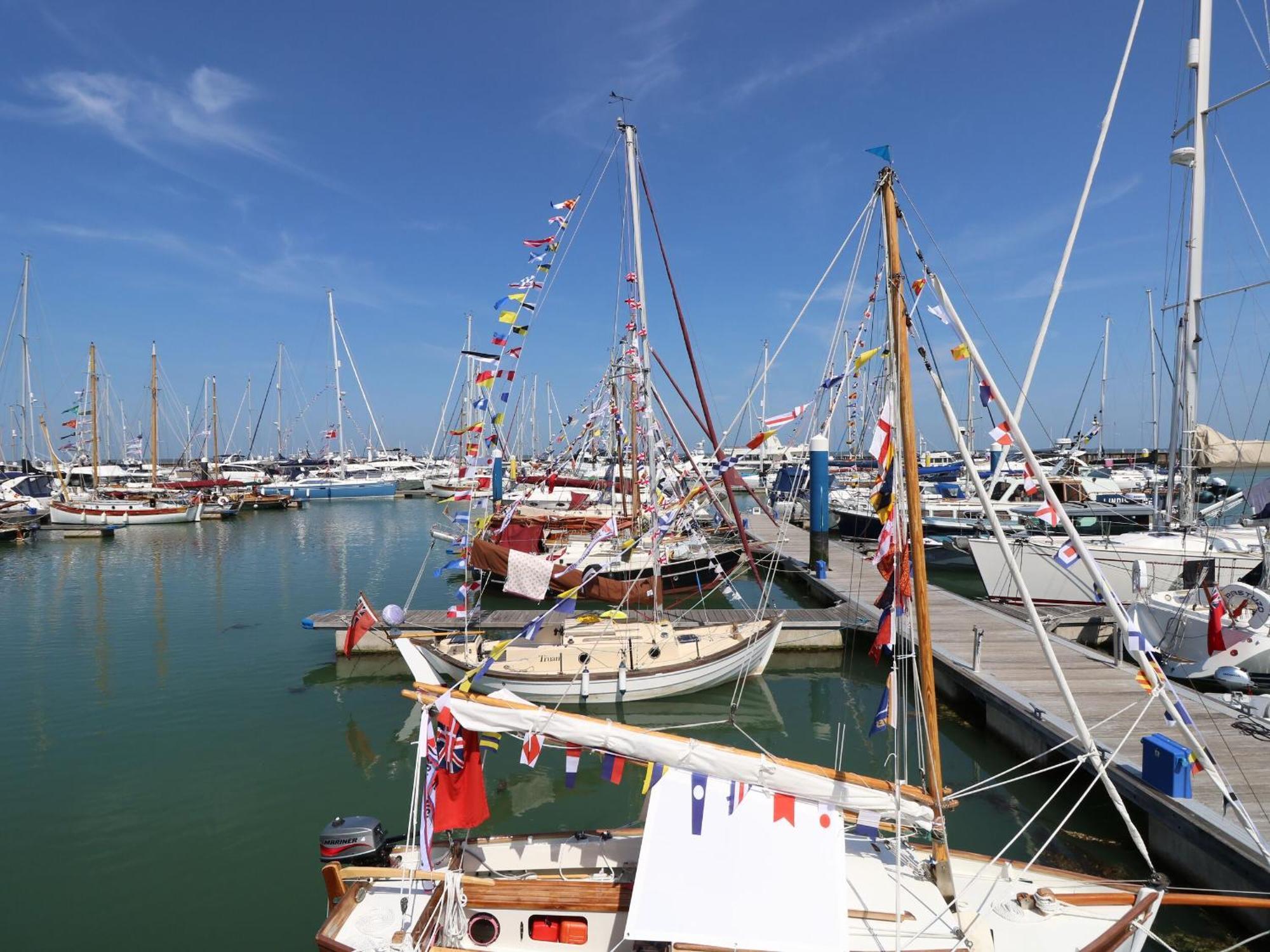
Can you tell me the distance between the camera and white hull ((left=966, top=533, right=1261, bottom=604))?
1836 cm

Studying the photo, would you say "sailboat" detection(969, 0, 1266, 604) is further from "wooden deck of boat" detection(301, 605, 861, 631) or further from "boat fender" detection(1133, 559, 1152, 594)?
"wooden deck of boat" detection(301, 605, 861, 631)

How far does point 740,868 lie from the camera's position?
6.29m

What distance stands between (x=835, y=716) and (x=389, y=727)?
929 cm

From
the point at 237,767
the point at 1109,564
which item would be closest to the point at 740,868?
the point at 237,767

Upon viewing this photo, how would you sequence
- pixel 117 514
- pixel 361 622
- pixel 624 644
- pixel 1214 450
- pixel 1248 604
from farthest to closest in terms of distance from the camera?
pixel 117 514
pixel 1214 450
pixel 361 622
pixel 624 644
pixel 1248 604

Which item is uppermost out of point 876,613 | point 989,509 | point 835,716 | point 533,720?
point 989,509

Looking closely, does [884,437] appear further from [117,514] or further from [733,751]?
[117,514]

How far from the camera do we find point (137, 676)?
17.6 meters

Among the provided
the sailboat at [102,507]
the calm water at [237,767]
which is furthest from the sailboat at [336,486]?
the calm water at [237,767]

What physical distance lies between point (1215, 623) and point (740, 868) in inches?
514

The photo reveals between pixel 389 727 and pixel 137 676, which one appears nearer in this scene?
pixel 389 727

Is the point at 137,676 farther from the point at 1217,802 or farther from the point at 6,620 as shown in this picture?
→ the point at 1217,802

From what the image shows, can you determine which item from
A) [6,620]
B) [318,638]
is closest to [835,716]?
[318,638]

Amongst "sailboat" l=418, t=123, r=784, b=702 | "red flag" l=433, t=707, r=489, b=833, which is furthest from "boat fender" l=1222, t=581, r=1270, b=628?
"red flag" l=433, t=707, r=489, b=833
